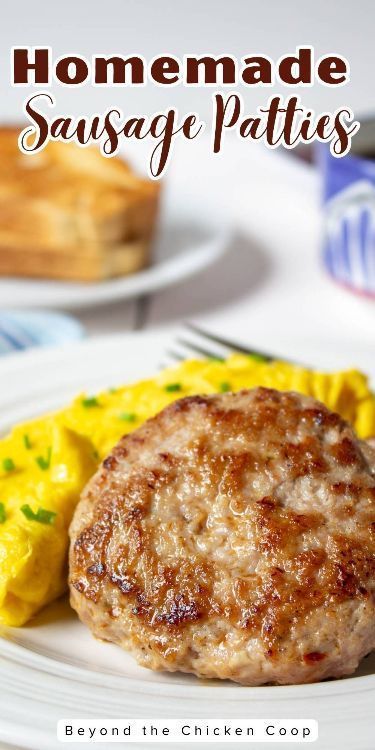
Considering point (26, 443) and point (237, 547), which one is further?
point (26, 443)

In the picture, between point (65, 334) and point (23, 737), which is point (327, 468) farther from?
point (65, 334)

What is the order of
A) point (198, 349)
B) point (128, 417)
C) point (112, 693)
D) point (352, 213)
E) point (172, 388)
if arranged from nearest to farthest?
point (112, 693), point (128, 417), point (172, 388), point (198, 349), point (352, 213)

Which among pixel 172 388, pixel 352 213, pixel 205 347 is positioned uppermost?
pixel 352 213

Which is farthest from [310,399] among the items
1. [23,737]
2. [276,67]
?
[276,67]

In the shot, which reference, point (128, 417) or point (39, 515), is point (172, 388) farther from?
point (39, 515)

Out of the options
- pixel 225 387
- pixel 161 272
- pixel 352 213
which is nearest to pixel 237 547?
pixel 225 387

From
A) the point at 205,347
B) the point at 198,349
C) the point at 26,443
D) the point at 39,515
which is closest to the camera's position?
the point at 39,515

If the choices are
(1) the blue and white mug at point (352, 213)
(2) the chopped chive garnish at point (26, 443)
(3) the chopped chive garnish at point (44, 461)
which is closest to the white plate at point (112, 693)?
(3) the chopped chive garnish at point (44, 461)

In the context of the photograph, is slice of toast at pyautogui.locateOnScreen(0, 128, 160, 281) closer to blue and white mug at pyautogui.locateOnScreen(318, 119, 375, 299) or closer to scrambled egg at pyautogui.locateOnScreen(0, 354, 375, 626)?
blue and white mug at pyautogui.locateOnScreen(318, 119, 375, 299)
